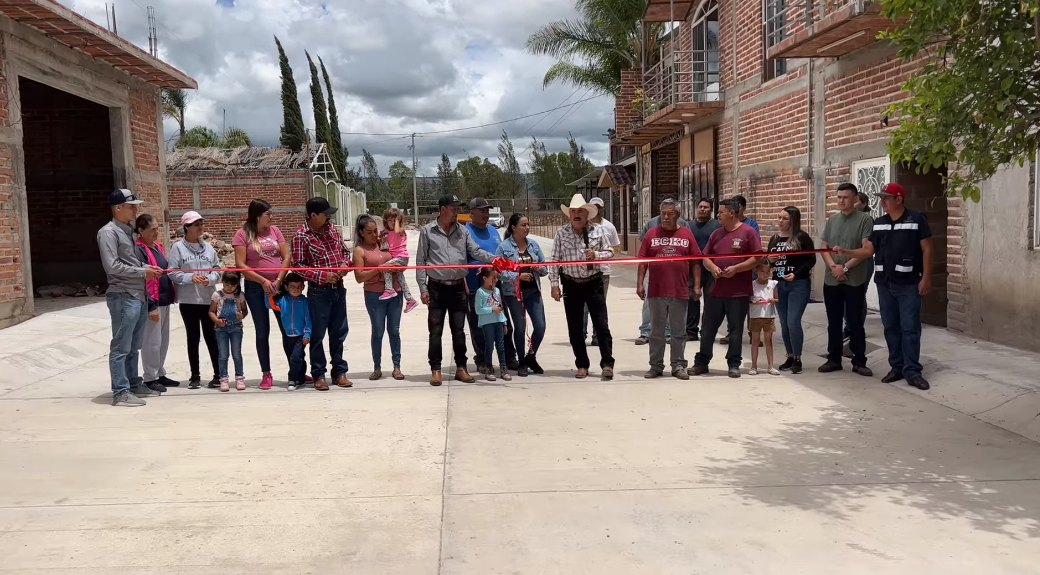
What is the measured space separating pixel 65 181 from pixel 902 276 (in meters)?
14.2

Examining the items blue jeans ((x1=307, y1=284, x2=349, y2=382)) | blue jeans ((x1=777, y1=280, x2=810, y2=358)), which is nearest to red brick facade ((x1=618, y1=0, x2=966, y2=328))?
blue jeans ((x1=777, y1=280, x2=810, y2=358))

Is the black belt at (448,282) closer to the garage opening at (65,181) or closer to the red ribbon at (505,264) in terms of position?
the red ribbon at (505,264)

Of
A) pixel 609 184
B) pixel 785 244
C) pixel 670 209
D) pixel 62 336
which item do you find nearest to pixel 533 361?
pixel 670 209

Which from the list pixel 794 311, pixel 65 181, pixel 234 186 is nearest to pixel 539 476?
pixel 794 311

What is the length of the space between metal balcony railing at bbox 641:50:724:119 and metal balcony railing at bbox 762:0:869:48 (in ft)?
8.00

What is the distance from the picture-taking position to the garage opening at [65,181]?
1502 centimetres

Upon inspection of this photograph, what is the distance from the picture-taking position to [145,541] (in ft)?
13.4

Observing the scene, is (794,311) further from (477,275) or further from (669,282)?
(477,275)

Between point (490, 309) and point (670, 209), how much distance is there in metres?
1.97

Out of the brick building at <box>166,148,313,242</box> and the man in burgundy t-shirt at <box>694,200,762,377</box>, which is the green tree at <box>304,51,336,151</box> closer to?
the brick building at <box>166,148,313,242</box>

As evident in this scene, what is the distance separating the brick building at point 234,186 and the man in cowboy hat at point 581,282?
64.8 feet

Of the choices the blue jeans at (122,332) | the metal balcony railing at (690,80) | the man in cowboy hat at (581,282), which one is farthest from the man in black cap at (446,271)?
the metal balcony railing at (690,80)

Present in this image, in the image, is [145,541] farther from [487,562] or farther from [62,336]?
[62,336]

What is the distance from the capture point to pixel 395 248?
27.0 feet
